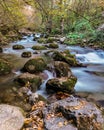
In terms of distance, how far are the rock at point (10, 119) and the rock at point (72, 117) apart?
46 cm

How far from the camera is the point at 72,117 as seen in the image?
3.75 m

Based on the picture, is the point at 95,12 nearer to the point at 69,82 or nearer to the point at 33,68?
the point at 33,68

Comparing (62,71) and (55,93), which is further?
→ (62,71)

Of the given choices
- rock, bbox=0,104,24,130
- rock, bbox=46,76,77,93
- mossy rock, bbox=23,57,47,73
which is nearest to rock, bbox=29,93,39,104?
rock, bbox=46,76,77,93

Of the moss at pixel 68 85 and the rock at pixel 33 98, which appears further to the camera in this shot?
the moss at pixel 68 85

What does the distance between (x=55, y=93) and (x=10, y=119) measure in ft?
7.48

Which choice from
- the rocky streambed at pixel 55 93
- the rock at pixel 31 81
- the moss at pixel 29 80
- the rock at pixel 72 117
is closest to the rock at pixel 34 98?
the rocky streambed at pixel 55 93

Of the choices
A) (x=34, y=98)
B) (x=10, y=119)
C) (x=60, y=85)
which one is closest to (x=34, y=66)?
(x=60, y=85)

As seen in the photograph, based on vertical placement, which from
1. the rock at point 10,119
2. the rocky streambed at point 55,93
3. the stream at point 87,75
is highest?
the rock at point 10,119

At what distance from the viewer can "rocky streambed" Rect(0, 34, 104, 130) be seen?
374cm

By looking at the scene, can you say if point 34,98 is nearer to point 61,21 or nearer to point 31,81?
point 31,81

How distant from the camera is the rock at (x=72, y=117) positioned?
3.63m

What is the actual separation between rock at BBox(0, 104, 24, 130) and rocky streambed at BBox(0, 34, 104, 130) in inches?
0.7

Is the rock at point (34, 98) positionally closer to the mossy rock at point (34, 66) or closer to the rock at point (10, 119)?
the rock at point (10, 119)
